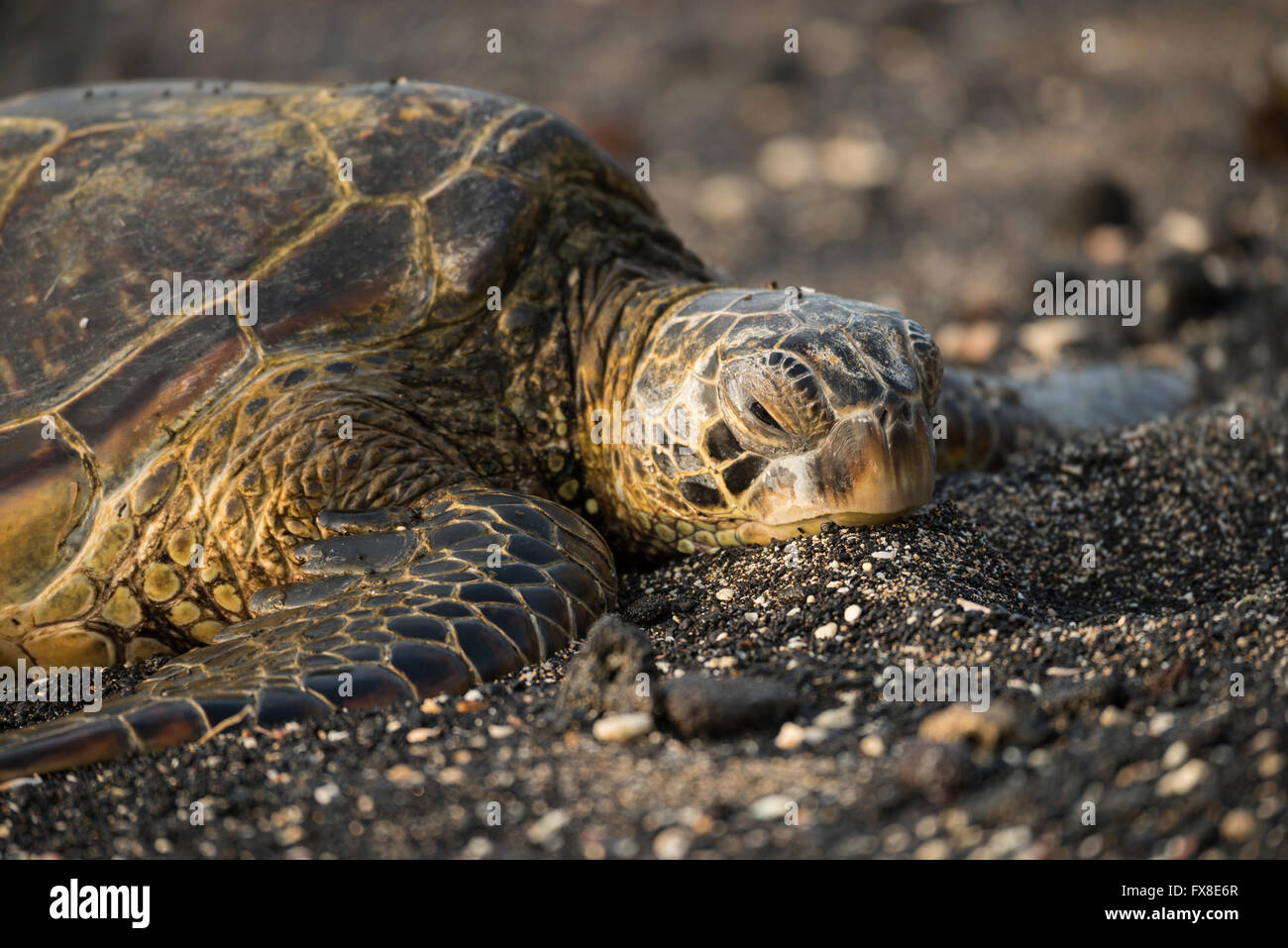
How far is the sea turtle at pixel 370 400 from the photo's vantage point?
9.14 ft

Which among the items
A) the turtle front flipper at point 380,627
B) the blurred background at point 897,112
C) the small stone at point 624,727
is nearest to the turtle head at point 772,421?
the turtle front flipper at point 380,627

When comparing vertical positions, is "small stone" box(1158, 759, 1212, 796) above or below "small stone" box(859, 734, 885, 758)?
above

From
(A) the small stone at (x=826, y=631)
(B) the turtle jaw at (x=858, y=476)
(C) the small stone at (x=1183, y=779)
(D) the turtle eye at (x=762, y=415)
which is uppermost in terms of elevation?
(D) the turtle eye at (x=762, y=415)

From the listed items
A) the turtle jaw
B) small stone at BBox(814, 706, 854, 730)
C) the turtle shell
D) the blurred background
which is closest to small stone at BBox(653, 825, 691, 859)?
small stone at BBox(814, 706, 854, 730)

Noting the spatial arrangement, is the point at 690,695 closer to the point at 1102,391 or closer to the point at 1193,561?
the point at 1193,561

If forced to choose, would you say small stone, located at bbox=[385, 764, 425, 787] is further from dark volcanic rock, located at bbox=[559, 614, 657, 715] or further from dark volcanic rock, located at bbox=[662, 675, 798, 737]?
dark volcanic rock, located at bbox=[662, 675, 798, 737]

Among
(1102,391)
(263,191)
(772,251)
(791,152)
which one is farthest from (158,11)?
(1102,391)

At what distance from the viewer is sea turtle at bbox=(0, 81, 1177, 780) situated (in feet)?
9.14

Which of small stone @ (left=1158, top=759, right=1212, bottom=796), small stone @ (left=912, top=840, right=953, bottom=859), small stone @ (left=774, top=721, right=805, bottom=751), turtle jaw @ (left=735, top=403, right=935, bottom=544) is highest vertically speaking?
turtle jaw @ (left=735, top=403, right=935, bottom=544)

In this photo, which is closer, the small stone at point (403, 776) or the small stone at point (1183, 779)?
the small stone at point (1183, 779)

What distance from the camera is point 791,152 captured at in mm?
8484

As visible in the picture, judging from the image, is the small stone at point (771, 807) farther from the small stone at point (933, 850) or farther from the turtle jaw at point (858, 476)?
the turtle jaw at point (858, 476)

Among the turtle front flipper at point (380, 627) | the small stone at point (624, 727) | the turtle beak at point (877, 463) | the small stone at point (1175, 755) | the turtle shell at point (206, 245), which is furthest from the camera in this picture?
the turtle shell at point (206, 245)
